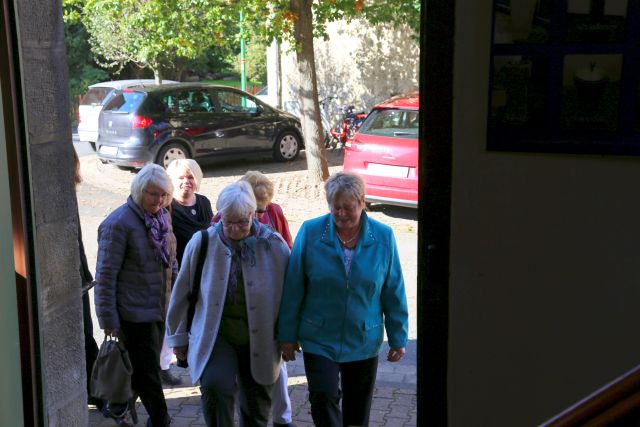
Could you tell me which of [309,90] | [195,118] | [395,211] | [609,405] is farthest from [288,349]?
[195,118]

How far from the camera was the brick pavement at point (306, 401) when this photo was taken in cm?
567

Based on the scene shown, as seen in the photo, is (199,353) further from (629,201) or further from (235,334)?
(629,201)

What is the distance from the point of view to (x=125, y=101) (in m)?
15.0

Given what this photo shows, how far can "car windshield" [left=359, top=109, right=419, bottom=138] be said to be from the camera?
1162cm

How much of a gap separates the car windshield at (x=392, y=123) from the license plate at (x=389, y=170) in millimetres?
465

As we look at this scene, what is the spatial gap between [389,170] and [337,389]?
718 cm

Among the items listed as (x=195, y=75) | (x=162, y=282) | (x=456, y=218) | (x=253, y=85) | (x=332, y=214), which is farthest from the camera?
(x=195, y=75)

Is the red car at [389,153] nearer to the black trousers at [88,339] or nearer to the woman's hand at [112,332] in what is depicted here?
the black trousers at [88,339]

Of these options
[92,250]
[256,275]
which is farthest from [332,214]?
[92,250]

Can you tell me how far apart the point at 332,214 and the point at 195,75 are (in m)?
34.8

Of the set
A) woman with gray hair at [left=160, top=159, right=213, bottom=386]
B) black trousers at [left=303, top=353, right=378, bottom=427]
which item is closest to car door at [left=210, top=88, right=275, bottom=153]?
woman with gray hair at [left=160, top=159, right=213, bottom=386]

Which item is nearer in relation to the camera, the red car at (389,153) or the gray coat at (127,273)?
the gray coat at (127,273)

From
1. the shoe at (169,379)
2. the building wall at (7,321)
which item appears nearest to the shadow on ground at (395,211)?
the shoe at (169,379)

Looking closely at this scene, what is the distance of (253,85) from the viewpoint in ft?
114
